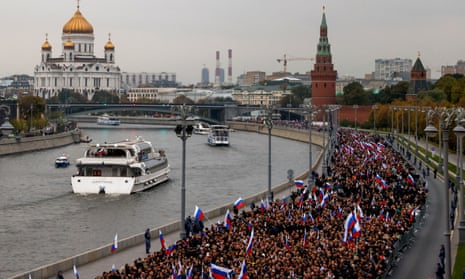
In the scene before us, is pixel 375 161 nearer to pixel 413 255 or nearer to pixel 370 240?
pixel 413 255

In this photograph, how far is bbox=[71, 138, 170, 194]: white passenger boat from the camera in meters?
42.6

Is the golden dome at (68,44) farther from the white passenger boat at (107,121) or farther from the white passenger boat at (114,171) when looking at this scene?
the white passenger boat at (114,171)

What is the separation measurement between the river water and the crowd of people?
6614 mm

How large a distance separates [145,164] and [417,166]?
41.3ft

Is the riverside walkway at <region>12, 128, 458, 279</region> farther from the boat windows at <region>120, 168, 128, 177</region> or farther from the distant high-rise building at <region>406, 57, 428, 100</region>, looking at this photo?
the distant high-rise building at <region>406, 57, 428, 100</region>

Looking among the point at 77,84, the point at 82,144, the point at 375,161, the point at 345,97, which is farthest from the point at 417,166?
the point at 77,84

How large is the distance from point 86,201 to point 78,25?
431 ft

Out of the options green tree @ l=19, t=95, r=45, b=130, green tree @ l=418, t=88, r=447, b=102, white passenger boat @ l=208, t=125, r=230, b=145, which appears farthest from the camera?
green tree @ l=19, t=95, r=45, b=130

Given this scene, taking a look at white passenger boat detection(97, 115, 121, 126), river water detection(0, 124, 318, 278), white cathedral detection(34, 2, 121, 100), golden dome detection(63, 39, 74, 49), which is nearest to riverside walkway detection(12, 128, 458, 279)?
Answer: river water detection(0, 124, 318, 278)

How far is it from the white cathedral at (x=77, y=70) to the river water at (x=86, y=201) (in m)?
104

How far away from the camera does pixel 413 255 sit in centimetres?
2050

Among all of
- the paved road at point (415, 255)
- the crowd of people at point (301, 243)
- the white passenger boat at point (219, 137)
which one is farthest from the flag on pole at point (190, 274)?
the white passenger boat at point (219, 137)

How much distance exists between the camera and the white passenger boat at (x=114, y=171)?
140 ft

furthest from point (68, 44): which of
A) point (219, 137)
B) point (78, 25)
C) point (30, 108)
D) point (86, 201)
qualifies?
point (86, 201)
